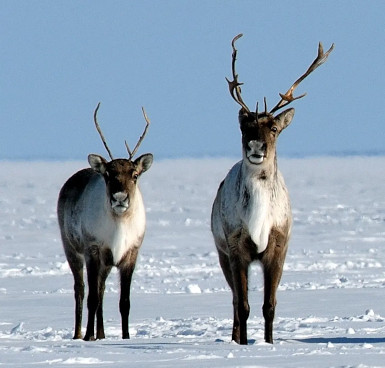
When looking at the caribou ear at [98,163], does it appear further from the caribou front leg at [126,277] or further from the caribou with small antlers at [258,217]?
the caribou with small antlers at [258,217]

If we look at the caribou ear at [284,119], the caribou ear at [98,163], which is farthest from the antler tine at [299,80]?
the caribou ear at [98,163]

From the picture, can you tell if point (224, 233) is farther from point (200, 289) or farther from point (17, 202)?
point (17, 202)

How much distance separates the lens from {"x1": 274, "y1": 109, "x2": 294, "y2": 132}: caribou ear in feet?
31.1

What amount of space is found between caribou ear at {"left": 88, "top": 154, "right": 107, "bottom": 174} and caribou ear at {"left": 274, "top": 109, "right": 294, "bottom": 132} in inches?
67.7

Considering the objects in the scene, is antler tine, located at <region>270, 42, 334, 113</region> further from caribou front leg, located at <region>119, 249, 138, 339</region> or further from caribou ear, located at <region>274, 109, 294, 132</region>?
caribou front leg, located at <region>119, 249, 138, 339</region>

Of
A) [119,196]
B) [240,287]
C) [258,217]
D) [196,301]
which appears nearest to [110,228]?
[119,196]

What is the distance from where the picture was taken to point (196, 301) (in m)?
12.8

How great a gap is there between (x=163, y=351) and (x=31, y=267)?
9.60 m

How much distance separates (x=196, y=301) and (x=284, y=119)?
3732mm

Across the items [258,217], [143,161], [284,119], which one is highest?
[284,119]

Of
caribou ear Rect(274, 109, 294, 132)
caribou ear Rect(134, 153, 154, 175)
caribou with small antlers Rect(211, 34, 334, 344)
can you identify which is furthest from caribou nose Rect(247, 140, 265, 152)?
caribou ear Rect(134, 153, 154, 175)

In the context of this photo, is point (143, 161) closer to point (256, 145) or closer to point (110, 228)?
point (110, 228)

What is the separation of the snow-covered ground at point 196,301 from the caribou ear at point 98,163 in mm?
1442

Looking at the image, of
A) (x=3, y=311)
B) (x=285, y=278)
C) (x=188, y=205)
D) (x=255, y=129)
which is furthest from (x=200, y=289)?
(x=188, y=205)
